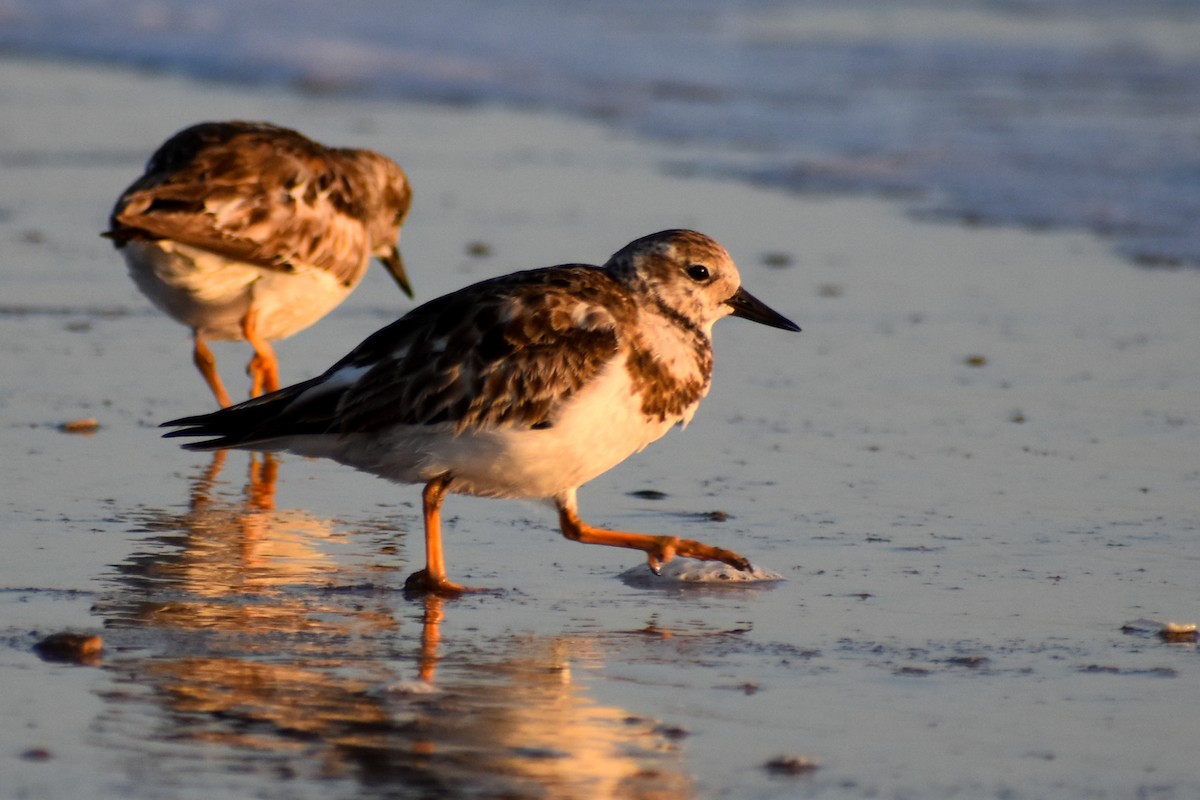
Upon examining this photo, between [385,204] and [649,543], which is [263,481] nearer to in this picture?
[649,543]

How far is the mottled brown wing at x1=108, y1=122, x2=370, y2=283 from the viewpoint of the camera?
763 cm

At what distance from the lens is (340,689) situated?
15.1 feet

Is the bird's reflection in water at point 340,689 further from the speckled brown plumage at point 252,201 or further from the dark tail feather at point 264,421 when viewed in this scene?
the speckled brown plumage at point 252,201

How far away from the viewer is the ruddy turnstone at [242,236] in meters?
7.68

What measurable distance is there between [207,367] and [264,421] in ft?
7.39

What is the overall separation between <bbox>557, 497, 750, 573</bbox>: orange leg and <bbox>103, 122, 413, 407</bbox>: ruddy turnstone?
7.46ft

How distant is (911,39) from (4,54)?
8.40 metres

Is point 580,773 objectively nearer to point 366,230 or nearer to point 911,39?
point 366,230

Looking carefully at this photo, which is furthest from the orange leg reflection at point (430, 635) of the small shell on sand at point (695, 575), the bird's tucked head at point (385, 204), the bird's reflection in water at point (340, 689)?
the bird's tucked head at point (385, 204)

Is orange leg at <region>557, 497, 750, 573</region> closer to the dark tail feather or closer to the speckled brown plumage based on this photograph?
the dark tail feather

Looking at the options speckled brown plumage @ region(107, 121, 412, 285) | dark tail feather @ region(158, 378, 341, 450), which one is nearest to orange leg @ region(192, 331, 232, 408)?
speckled brown plumage @ region(107, 121, 412, 285)

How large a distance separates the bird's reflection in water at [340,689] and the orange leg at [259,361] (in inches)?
75.4

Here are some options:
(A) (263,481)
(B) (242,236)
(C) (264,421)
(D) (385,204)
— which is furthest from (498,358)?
(D) (385,204)

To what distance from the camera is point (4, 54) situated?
17797mm
